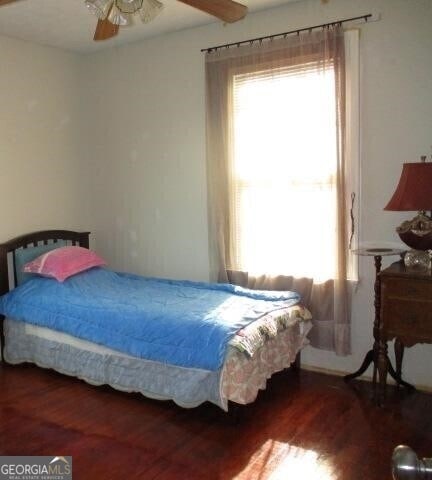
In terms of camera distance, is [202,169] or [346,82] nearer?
[346,82]

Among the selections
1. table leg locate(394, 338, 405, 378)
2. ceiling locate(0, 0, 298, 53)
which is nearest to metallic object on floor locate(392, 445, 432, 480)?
table leg locate(394, 338, 405, 378)

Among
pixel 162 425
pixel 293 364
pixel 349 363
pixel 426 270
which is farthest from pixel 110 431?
pixel 426 270

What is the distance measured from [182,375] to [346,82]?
6.82 ft

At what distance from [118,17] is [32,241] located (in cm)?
230

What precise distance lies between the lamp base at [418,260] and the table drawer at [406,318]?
0.23 metres

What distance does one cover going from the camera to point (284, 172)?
10.8 feet

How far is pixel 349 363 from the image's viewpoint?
3.27 m

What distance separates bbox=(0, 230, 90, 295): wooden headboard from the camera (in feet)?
11.8

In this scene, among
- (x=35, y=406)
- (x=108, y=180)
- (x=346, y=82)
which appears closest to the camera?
(x=35, y=406)

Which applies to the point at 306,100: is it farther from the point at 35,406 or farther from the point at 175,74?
the point at 35,406

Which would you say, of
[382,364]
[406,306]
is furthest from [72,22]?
[382,364]

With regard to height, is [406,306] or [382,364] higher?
[406,306]

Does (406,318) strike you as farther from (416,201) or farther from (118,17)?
(118,17)

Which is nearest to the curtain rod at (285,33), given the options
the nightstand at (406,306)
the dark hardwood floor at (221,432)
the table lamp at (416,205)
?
the table lamp at (416,205)
